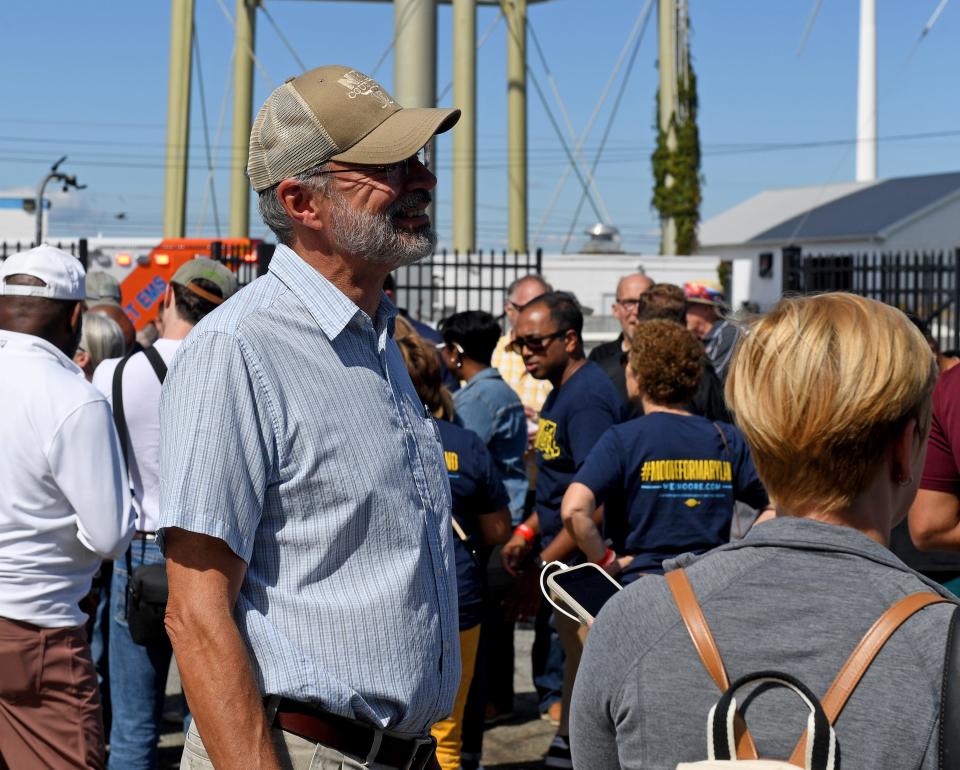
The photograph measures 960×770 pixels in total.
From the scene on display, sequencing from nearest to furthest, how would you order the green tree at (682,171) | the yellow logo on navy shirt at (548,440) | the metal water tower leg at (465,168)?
the yellow logo on navy shirt at (548,440)
the metal water tower leg at (465,168)
the green tree at (682,171)

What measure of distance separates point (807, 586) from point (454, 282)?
16.5m

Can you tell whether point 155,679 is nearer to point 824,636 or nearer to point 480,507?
point 480,507

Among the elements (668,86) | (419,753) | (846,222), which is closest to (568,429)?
(419,753)

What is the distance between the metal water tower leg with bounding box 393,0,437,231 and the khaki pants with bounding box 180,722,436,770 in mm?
14934

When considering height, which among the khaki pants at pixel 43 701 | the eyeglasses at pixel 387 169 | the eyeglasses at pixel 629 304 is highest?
the eyeglasses at pixel 387 169

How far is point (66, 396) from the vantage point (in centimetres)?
352

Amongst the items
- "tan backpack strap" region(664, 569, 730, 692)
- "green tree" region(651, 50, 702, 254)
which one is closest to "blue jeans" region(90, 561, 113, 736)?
"tan backpack strap" region(664, 569, 730, 692)

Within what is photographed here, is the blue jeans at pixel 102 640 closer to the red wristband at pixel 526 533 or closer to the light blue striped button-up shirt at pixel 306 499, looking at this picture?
the red wristband at pixel 526 533

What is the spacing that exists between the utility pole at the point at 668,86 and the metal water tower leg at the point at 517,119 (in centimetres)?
308

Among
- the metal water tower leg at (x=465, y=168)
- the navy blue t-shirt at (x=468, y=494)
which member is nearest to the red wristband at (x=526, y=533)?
the navy blue t-shirt at (x=468, y=494)

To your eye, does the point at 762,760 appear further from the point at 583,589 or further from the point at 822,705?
the point at 583,589

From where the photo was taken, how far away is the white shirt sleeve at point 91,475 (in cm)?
349

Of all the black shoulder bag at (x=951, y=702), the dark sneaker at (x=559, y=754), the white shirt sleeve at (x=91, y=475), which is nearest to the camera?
the black shoulder bag at (x=951, y=702)

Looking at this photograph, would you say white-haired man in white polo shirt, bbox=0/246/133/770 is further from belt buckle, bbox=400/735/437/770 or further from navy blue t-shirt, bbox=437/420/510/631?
navy blue t-shirt, bbox=437/420/510/631
